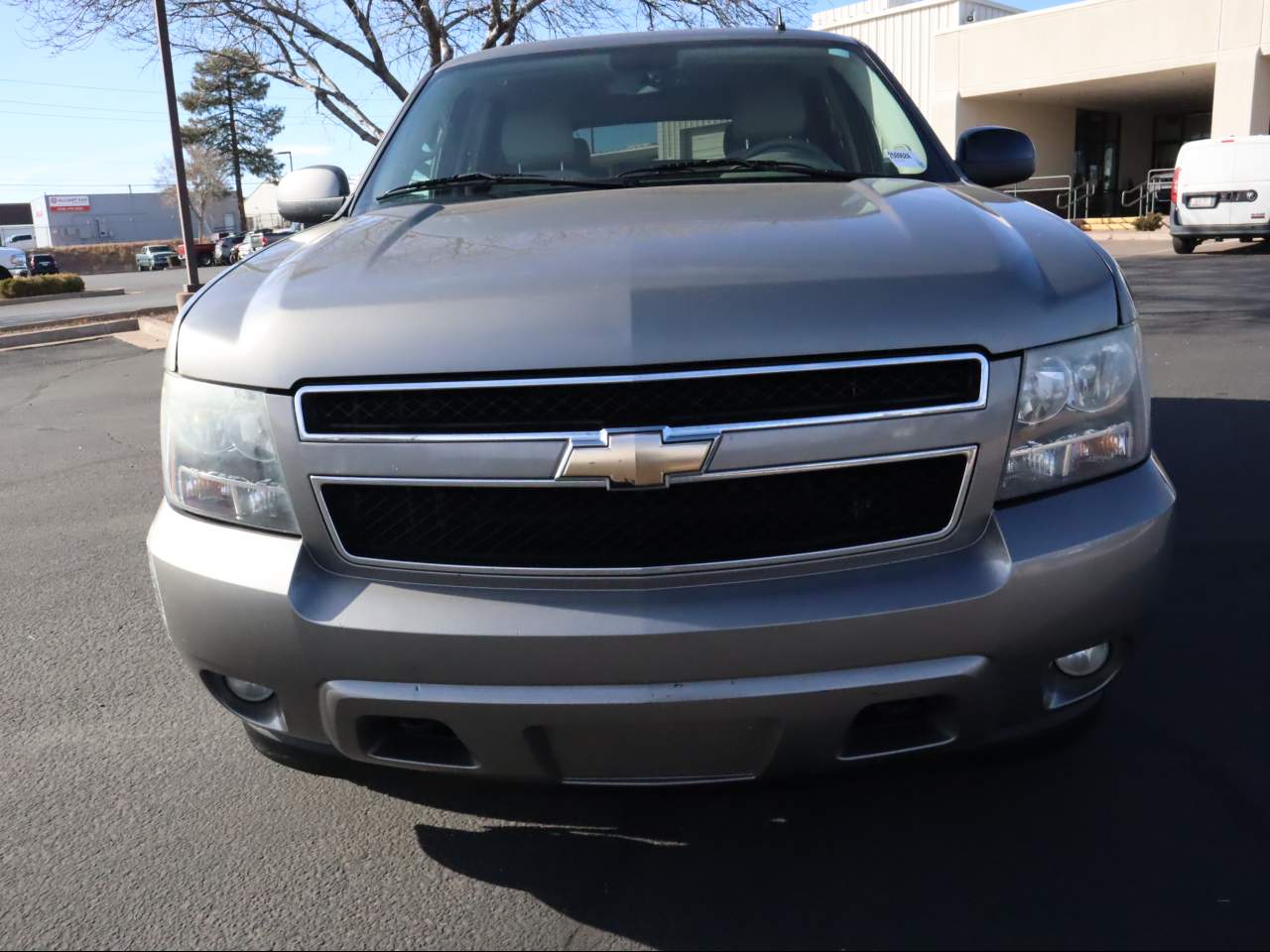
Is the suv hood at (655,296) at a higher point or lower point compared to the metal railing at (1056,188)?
higher

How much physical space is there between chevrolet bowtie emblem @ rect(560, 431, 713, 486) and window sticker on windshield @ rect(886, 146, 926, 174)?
5.36 ft

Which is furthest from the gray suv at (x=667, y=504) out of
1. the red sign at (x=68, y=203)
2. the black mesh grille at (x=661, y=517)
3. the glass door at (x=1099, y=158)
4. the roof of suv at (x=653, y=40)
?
the red sign at (x=68, y=203)

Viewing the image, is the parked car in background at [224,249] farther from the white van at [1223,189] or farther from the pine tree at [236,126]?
the white van at [1223,189]

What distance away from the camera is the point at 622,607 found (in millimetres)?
1772

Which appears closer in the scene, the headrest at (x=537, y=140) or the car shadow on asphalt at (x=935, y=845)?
the car shadow on asphalt at (x=935, y=845)

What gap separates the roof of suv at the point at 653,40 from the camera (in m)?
3.53

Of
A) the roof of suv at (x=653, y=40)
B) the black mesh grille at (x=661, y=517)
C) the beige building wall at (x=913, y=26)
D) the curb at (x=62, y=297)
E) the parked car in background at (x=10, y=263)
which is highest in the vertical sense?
the beige building wall at (x=913, y=26)

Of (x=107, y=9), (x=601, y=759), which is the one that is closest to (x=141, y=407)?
(x=601, y=759)

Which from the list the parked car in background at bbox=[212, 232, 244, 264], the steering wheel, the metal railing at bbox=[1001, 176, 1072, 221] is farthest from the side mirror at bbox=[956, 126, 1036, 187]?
the parked car in background at bbox=[212, 232, 244, 264]

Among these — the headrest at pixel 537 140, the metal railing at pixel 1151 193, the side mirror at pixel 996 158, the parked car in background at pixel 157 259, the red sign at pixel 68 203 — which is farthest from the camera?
the red sign at pixel 68 203

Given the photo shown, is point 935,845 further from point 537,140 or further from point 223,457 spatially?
point 537,140

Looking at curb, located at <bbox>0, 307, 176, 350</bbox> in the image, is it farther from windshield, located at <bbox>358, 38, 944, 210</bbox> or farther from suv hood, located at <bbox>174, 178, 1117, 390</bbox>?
suv hood, located at <bbox>174, 178, 1117, 390</bbox>

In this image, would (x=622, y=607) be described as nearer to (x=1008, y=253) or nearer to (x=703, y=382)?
(x=703, y=382)

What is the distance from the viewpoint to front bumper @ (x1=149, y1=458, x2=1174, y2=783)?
174 cm
